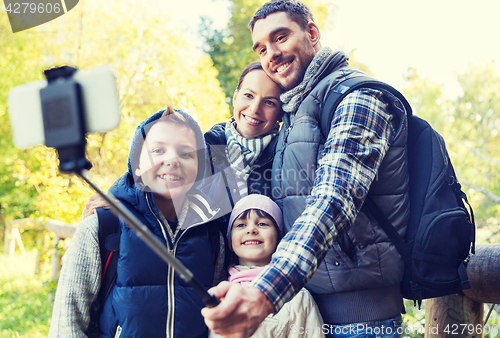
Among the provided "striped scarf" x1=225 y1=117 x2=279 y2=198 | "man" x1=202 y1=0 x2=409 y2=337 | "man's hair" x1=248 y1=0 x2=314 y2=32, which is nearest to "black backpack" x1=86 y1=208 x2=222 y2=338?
"striped scarf" x1=225 y1=117 x2=279 y2=198

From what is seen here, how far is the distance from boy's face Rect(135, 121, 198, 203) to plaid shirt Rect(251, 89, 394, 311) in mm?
747

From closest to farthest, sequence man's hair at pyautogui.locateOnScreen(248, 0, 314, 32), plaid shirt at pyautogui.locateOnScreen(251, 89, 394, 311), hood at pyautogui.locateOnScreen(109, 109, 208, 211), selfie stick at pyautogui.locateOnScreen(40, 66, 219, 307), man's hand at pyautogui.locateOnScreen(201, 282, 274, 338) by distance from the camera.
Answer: selfie stick at pyautogui.locateOnScreen(40, 66, 219, 307), man's hand at pyautogui.locateOnScreen(201, 282, 274, 338), plaid shirt at pyautogui.locateOnScreen(251, 89, 394, 311), hood at pyautogui.locateOnScreen(109, 109, 208, 211), man's hair at pyautogui.locateOnScreen(248, 0, 314, 32)

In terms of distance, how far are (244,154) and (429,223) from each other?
1.00 m

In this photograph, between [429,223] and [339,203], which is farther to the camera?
[429,223]

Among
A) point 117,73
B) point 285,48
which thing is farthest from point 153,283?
point 117,73

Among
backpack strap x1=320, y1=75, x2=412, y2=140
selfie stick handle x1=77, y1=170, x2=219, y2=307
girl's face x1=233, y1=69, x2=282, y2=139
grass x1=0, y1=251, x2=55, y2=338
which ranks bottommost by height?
grass x1=0, y1=251, x2=55, y2=338

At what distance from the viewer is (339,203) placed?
4.72 feet

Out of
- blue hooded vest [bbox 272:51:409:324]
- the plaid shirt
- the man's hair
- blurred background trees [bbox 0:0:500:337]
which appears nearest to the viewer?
the plaid shirt

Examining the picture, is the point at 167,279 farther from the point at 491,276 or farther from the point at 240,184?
the point at 491,276

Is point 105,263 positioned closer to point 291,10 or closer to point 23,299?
point 291,10

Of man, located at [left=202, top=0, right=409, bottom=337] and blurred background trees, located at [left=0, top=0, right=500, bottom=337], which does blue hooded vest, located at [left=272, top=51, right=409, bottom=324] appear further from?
blurred background trees, located at [left=0, top=0, right=500, bottom=337]

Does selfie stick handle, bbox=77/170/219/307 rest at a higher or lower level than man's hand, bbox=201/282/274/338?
higher

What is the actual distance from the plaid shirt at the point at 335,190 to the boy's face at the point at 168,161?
75cm

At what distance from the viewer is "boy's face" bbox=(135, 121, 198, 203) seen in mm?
1978
